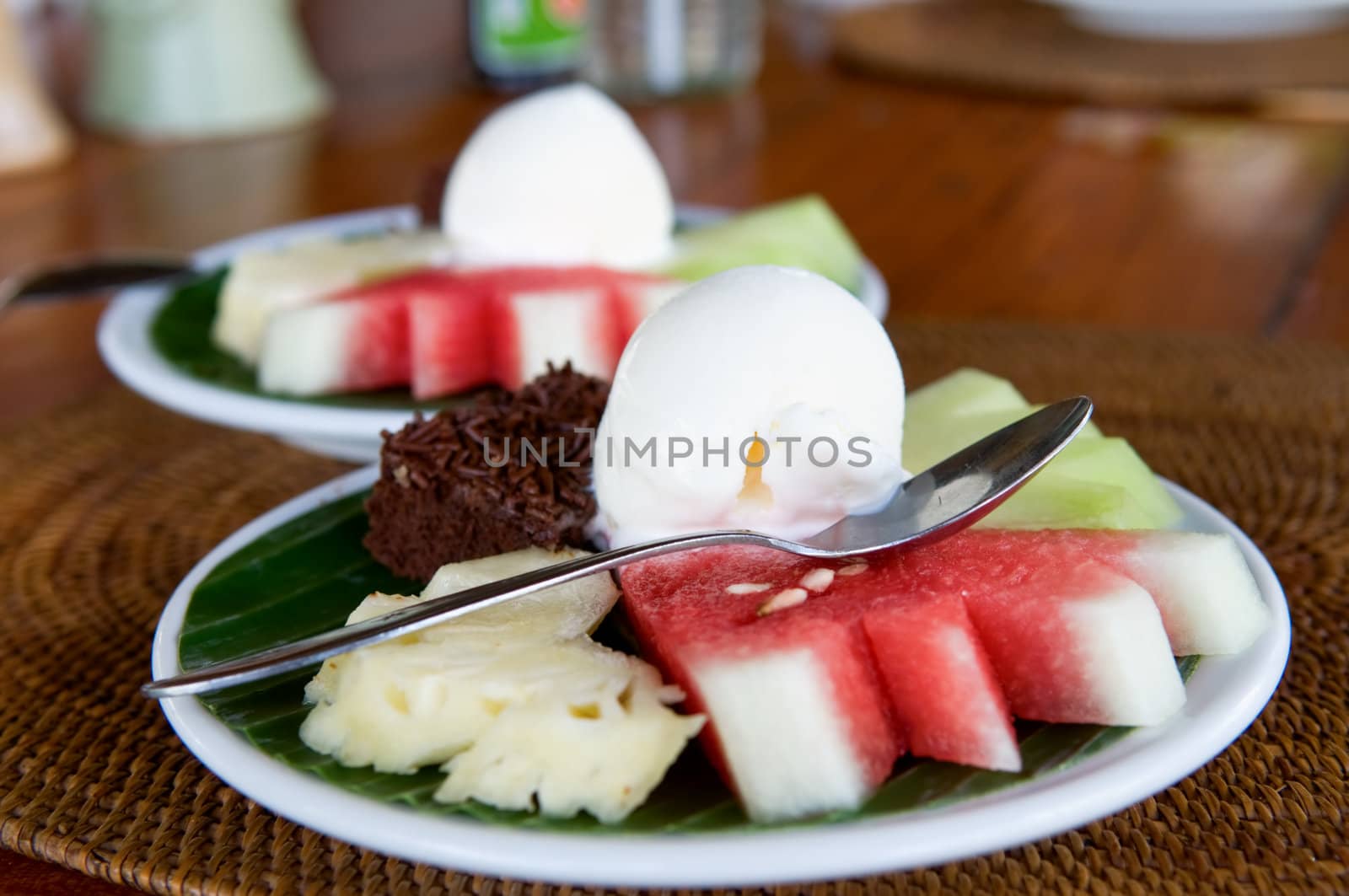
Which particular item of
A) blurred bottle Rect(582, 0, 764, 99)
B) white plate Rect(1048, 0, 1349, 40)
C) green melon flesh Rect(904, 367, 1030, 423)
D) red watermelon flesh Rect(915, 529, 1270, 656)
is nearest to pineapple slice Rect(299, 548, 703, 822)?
red watermelon flesh Rect(915, 529, 1270, 656)

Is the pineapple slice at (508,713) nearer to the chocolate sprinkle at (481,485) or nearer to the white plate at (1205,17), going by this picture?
the chocolate sprinkle at (481,485)

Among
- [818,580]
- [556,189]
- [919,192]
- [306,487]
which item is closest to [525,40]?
[919,192]

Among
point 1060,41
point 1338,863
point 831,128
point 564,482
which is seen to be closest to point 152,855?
point 564,482

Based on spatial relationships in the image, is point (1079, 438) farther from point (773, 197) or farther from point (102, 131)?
point (102, 131)

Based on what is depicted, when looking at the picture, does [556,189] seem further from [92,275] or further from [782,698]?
[782,698]

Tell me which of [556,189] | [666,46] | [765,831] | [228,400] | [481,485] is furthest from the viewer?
[666,46]

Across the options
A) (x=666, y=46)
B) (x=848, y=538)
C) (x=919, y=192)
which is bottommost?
(x=919, y=192)

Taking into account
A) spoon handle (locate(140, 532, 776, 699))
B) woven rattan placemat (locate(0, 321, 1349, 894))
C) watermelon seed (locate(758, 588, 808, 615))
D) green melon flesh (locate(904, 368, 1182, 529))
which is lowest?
woven rattan placemat (locate(0, 321, 1349, 894))

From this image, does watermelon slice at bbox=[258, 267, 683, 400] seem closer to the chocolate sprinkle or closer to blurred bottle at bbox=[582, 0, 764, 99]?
the chocolate sprinkle
